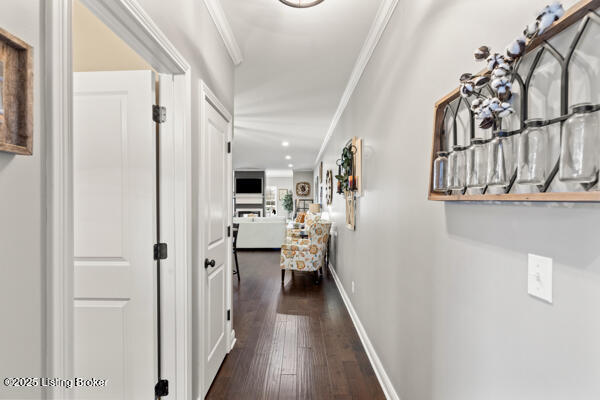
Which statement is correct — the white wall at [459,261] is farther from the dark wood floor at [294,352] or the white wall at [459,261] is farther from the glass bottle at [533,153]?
the dark wood floor at [294,352]

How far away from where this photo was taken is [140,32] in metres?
1.24

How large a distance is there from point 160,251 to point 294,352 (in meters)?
1.55

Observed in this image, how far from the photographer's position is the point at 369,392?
206cm

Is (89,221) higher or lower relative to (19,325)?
higher

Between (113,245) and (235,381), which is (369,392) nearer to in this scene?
(235,381)

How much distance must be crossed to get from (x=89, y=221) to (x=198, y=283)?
673 millimetres

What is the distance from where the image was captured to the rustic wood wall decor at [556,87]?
623 millimetres

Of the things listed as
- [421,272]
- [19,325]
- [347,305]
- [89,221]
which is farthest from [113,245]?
[347,305]

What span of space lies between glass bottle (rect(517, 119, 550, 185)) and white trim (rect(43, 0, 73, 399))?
45.8 inches

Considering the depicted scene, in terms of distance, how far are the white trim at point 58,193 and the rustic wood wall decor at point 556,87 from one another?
46.2 inches

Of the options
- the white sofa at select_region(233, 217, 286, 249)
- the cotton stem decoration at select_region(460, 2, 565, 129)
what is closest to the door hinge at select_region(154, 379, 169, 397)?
the cotton stem decoration at select_region(460, 2, 565, 129)

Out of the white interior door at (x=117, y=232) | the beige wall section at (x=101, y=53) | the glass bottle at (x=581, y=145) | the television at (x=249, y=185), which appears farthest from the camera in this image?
the television at (x=249, y=185)

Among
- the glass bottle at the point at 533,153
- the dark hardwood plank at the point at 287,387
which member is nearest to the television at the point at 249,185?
the dark hardwood plank at the point at 287,387

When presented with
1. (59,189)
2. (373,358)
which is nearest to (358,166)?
(373,358)
